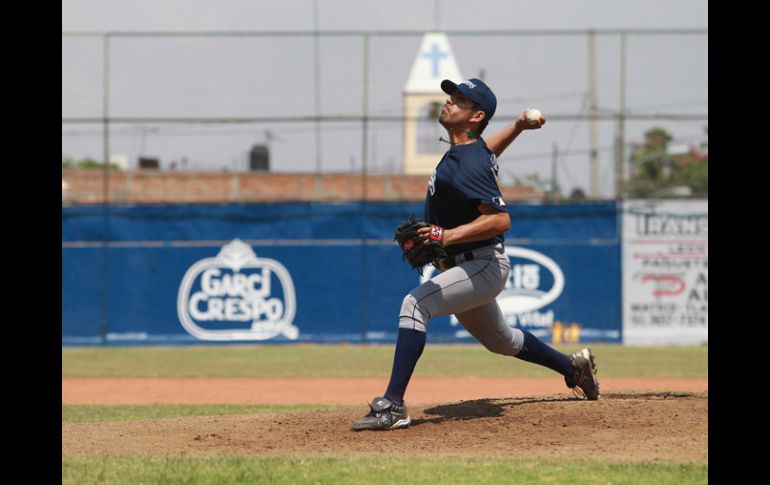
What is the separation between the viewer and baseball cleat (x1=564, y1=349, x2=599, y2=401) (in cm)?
707

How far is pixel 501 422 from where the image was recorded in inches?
253

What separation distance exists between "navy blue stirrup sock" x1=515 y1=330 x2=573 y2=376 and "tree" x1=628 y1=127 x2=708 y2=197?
506 inches

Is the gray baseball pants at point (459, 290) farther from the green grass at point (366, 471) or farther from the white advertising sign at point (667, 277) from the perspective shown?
the white advertising sign at point (667, 277)

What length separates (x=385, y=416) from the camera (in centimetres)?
607

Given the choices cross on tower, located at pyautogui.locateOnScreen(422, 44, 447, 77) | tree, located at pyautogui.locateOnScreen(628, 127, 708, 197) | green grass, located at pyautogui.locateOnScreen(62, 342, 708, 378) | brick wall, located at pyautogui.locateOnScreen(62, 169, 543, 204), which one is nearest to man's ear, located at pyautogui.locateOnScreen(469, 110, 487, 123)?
green grass, located at pyautogui.locateOnScreen(62, 342, 708, 378)

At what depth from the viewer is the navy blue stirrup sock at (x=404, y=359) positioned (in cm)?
605

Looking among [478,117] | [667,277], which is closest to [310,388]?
[478,117]

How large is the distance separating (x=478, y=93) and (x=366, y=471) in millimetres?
2451

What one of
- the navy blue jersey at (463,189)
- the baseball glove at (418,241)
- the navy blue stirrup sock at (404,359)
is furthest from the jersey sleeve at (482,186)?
the navy blue stirrup sock at (404,359)

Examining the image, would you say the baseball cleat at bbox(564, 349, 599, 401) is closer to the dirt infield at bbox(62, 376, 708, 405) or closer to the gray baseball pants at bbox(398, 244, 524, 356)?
the gray baseball pants at bbox(398, 244, 524, 356)

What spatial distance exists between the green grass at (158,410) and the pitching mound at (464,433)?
165 centimetres

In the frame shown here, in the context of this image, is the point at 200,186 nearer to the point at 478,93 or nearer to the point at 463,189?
the point at 478,93
